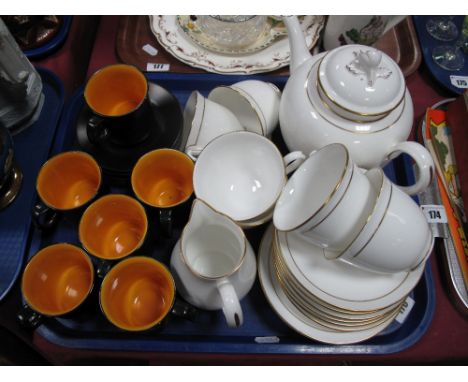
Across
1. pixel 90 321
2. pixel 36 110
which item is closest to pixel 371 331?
pixel 90 321

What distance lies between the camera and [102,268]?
0.55 meters

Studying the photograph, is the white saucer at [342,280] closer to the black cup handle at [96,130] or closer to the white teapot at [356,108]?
the white teapot at [356,108]

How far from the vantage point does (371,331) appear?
551mm

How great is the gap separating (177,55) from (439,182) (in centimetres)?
62

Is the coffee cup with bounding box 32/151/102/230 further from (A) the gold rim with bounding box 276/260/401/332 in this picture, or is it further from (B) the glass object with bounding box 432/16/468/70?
(B) the glass object with bounding box 432/16/468/70

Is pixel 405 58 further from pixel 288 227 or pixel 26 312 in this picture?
pixel 26 312

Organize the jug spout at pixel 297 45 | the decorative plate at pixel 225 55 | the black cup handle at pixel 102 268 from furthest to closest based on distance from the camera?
the decorative plate at pixel 225 55 < the jug spout at pixel 297 45 < the black cup handle at pixel 102 268

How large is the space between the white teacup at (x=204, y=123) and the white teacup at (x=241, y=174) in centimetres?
3

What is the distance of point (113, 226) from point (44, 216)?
11 centimetres

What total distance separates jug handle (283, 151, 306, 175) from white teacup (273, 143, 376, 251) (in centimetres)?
2

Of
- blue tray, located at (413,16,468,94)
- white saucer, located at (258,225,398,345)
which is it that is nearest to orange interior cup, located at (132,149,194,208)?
white saucer, located at (258,225,398,345)

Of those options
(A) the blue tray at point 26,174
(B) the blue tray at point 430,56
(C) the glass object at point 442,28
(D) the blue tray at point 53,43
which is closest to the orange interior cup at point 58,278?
(A) the blue tray at point 26,174

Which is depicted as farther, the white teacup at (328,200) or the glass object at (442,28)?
the glass object at (442,28)

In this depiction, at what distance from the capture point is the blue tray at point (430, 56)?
84cm
